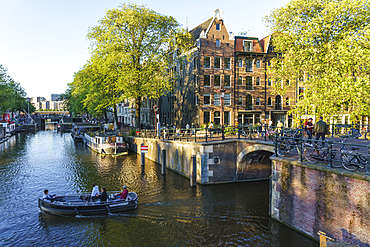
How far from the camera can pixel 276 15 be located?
2617cm

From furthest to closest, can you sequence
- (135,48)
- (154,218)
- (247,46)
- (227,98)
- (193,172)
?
(247,46)
(227,98)
(135,48)
(193,172)
(154,218)

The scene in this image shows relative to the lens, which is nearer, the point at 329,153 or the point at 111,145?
the point at 329,153

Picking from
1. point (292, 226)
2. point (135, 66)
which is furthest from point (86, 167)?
point (292, 226)

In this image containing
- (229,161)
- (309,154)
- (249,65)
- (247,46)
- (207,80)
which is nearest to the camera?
(309,154)

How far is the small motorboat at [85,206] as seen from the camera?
1583cm

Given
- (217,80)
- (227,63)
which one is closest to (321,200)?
(217,80)

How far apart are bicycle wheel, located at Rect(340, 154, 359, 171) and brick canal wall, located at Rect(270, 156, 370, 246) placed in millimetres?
428

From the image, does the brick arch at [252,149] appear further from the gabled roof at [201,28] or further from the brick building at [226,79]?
the gabled roof at [201,28]

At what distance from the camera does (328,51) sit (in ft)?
70.3

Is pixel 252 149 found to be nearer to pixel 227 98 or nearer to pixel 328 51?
pixel 328 51

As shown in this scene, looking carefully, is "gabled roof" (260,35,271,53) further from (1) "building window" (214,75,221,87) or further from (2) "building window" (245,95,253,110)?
(1) "building window" (214,75,221,87)

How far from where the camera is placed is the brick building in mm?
38188

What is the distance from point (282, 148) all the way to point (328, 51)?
11747mm

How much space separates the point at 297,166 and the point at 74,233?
12.2 meters
